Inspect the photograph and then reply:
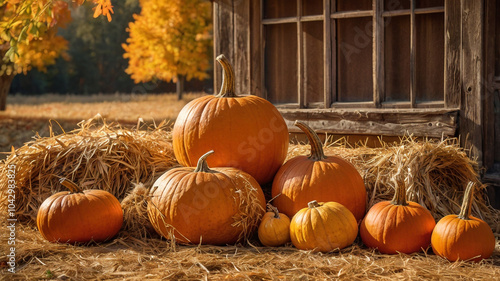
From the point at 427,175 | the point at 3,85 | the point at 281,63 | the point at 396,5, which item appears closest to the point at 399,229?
the point at 427,175

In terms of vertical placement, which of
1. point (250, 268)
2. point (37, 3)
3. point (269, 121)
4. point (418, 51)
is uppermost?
point (37, 3)

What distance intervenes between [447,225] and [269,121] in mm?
1400

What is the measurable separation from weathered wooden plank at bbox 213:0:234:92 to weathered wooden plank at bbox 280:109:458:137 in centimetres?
89

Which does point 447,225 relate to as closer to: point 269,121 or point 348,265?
point 348,265

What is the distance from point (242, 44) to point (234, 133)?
2.09 m

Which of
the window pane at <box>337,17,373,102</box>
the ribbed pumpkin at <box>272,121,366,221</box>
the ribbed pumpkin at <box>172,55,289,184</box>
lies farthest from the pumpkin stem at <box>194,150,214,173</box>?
the window pane at <box>337,17,373,102</box>

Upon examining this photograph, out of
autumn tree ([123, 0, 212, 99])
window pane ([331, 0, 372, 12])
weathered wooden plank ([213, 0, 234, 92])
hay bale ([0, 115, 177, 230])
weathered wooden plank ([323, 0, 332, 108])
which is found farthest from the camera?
autumn tree ([123, 0, 212, 99])

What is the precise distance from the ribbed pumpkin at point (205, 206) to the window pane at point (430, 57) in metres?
2.21

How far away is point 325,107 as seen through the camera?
215 inches

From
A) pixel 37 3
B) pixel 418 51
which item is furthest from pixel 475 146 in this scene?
pixel 37 3

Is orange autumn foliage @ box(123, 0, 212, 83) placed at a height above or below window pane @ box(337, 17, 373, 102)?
above

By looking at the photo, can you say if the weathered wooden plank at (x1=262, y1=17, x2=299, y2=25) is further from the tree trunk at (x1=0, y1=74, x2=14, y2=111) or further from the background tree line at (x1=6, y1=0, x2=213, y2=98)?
the background tree line at (x1=6, y1=0, x2=213, y2=98)

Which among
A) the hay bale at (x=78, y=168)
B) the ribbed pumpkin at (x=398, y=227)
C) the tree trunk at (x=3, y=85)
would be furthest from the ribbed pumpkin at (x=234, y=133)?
the tree trunk at (x=3, y=85)

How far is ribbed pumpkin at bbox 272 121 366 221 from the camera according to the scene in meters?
3.74
